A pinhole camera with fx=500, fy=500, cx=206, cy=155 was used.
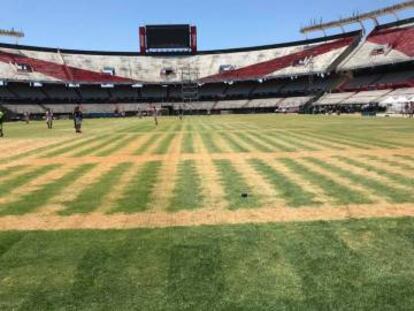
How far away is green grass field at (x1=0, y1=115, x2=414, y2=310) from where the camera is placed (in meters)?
5.48

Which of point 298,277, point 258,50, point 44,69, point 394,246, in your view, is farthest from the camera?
point 258,50

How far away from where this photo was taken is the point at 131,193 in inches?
445

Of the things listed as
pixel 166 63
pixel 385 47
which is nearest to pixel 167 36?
pixel 166 63

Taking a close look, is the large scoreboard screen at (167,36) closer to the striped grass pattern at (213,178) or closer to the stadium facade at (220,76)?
the stadium facade at (220,76)

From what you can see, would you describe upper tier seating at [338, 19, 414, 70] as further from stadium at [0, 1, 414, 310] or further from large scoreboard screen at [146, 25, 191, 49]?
stadium at [0, 1, 414, 310]

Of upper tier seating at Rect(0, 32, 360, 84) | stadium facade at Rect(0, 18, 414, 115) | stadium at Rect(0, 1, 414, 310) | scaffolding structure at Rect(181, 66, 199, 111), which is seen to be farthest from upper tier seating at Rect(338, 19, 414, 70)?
stadium at Rect(0, 1, 414, 310)

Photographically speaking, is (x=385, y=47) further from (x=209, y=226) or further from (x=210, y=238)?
(x=210, y=238)

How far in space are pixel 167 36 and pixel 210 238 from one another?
11387cm

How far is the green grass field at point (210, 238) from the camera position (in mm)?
5484

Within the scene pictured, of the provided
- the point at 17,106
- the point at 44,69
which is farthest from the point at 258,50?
the point at 17,106

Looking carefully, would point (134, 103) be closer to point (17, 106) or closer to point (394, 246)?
point (17, 106)

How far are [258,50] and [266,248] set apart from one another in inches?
4392

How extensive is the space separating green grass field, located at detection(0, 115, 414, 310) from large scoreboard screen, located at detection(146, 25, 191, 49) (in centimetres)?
10618

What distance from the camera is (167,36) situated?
11725cm
